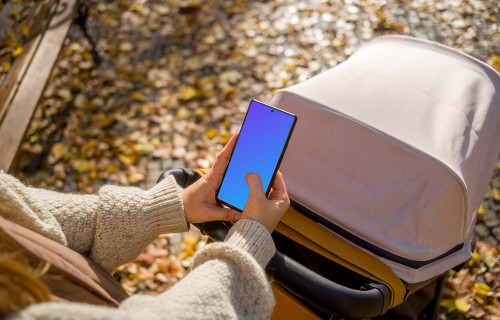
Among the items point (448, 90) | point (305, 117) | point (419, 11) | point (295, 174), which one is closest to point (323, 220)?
point (295, 174)

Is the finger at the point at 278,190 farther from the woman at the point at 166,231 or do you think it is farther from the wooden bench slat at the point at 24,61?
the wooden bench slat at the point at 24,61

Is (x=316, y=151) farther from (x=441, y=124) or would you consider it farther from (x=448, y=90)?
(x=448, y=90)

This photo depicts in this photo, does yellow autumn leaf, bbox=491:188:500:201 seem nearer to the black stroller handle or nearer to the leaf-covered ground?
the leaf-covered ground

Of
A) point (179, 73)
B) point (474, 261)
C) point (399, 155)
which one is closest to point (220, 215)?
point (399, 155)

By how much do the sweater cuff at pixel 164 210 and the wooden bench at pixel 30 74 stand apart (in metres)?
1.57

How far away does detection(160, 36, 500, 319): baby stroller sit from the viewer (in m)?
1.49

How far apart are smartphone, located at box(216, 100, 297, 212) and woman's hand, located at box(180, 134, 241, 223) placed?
3 centimetres

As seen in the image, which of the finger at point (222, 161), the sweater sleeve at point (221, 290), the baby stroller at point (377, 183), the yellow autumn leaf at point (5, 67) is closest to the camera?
the sweater sleeve at point (221, 290)

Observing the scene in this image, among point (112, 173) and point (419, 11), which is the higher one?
point (419, 11)

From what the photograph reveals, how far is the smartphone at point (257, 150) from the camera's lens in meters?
1.57

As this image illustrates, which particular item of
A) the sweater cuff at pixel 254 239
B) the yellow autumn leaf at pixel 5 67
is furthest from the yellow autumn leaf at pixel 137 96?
the sweater cuff at pixel 254 239

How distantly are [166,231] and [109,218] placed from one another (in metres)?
0.23

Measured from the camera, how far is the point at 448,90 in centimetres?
187

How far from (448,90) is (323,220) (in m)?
0.93
